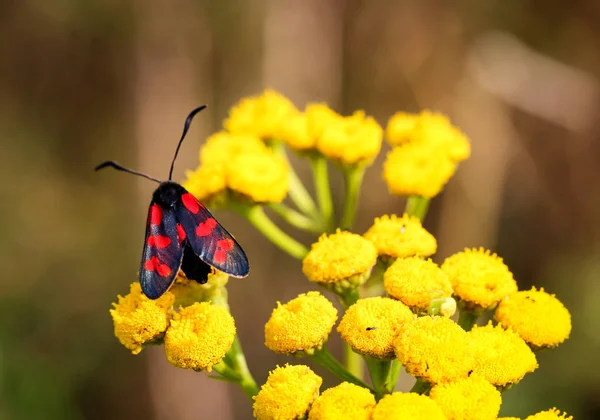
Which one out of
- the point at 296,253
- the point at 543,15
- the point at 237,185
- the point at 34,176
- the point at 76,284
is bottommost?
the point at 76,284

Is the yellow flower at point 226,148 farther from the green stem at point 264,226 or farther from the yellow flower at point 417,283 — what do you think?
the yellow flower at point 417,283

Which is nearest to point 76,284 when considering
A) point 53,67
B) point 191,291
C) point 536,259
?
point 53,67

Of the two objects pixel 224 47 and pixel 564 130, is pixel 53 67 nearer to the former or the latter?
pixel 224 47

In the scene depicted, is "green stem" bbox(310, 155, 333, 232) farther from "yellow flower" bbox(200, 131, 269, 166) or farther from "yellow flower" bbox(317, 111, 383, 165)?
"yellow flower" bbox(200, 131, 269, 166)

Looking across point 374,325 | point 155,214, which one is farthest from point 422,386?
point 155,214

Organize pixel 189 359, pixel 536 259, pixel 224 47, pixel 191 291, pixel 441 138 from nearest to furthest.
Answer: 1. pixel 189 359
2. pixel 191 291
3. pixel 441 138
4. pixel 536 259
5. pixel 224 47

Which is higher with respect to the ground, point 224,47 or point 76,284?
point 224,47
